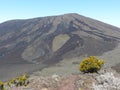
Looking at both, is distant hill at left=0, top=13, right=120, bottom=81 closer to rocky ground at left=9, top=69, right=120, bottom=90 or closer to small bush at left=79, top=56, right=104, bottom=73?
small bush at left=79, top=56, right=104, bottom=73

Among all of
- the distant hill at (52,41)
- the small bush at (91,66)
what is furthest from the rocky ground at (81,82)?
the distant hill at (52,41)

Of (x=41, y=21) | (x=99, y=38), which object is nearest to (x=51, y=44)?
(x=99, y=38)

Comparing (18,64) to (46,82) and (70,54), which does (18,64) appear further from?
(46,82)

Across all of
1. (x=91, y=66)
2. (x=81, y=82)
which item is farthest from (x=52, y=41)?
(x=81, y=82)

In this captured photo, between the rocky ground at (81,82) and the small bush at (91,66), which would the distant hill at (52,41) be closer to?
the small bush at (91,66)

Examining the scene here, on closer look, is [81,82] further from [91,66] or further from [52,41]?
[52,41]

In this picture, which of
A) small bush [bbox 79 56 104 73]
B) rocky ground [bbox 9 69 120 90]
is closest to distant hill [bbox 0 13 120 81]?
small bush [bbox 79 56 104 73]
